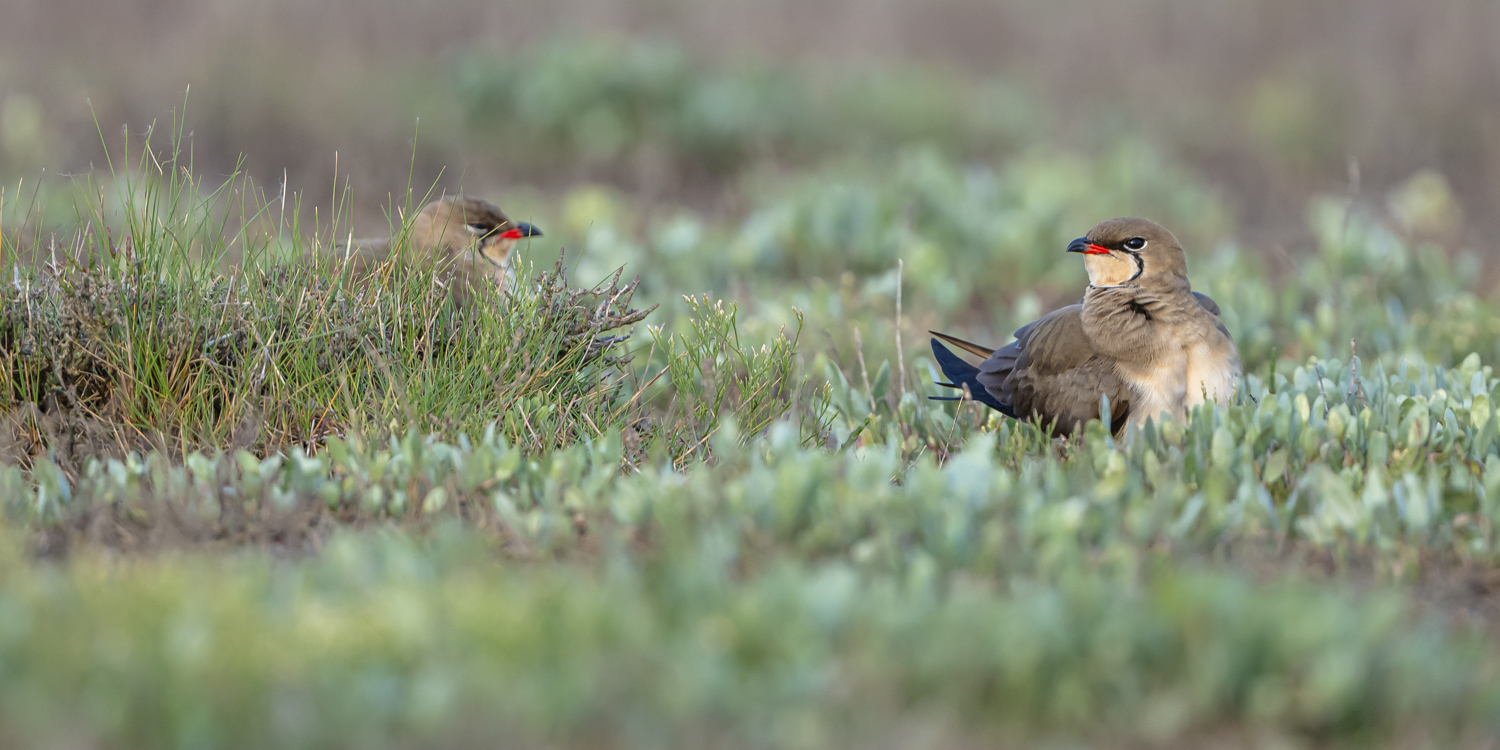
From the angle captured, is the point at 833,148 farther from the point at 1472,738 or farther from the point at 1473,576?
the point at 1472,738

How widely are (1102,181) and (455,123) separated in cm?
577

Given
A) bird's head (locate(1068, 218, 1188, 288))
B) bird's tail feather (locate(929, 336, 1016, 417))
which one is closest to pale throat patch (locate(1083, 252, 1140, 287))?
bird's head (locate(1068, 218, 1188, 288))

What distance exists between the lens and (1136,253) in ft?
16.7

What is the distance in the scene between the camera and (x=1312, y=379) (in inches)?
213

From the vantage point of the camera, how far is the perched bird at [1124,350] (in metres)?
4.86

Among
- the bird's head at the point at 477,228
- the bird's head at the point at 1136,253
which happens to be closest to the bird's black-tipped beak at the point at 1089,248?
the bird's head at the point at 1136,253

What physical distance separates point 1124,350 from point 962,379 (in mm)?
673

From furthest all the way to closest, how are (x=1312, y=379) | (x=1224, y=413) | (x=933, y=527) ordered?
(x=1312, y=379) → (x=1224, y=413) → (x=933, y=527)

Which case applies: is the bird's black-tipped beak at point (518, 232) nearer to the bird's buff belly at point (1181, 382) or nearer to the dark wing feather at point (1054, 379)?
the dark wing feather at point (1054, 379)

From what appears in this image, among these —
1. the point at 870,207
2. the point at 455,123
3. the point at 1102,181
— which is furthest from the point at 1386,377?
the point at 455,123

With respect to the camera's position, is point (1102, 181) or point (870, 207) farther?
point (1102, 181)

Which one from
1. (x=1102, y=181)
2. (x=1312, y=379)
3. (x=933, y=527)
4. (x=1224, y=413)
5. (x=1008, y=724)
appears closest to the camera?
(x=1008, y=724)

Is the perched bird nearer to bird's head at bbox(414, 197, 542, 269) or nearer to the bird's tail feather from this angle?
the bird's tail feather

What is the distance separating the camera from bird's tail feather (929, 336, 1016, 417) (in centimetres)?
520
